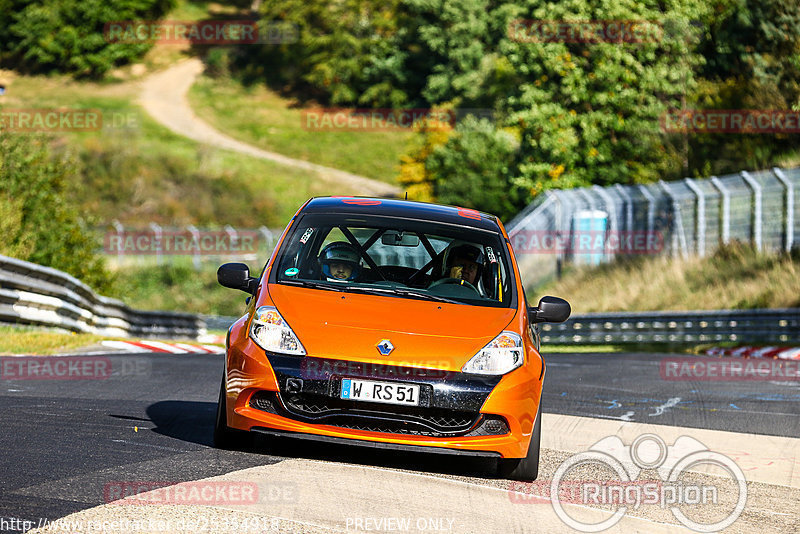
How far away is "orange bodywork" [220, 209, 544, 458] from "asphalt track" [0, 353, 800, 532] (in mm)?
302

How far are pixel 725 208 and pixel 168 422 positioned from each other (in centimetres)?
2157

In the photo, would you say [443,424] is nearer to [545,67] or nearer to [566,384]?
[566,384]

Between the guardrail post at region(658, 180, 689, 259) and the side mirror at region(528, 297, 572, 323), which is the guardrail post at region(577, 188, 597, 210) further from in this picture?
the side mirror at region(528, 297, 572, 323)

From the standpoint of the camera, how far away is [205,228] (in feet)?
209

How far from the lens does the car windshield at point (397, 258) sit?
795cm

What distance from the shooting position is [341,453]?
767 centimetres

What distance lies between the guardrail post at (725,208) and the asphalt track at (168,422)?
43.6 ft

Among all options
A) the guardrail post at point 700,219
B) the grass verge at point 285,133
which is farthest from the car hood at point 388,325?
the grass verge at point 285,133

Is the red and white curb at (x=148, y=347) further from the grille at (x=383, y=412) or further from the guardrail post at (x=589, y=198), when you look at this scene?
the guardrail post at (x=589, y=198)

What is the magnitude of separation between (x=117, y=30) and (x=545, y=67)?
201 feet

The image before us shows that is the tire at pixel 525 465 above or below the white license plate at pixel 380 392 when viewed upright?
below

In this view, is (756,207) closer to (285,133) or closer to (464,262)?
(464,262)

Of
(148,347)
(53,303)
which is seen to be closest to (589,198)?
(148,347)

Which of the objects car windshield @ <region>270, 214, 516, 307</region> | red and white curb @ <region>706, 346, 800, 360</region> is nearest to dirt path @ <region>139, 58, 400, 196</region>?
red and white curb @ <region>706, 346, 800, 360</region>
